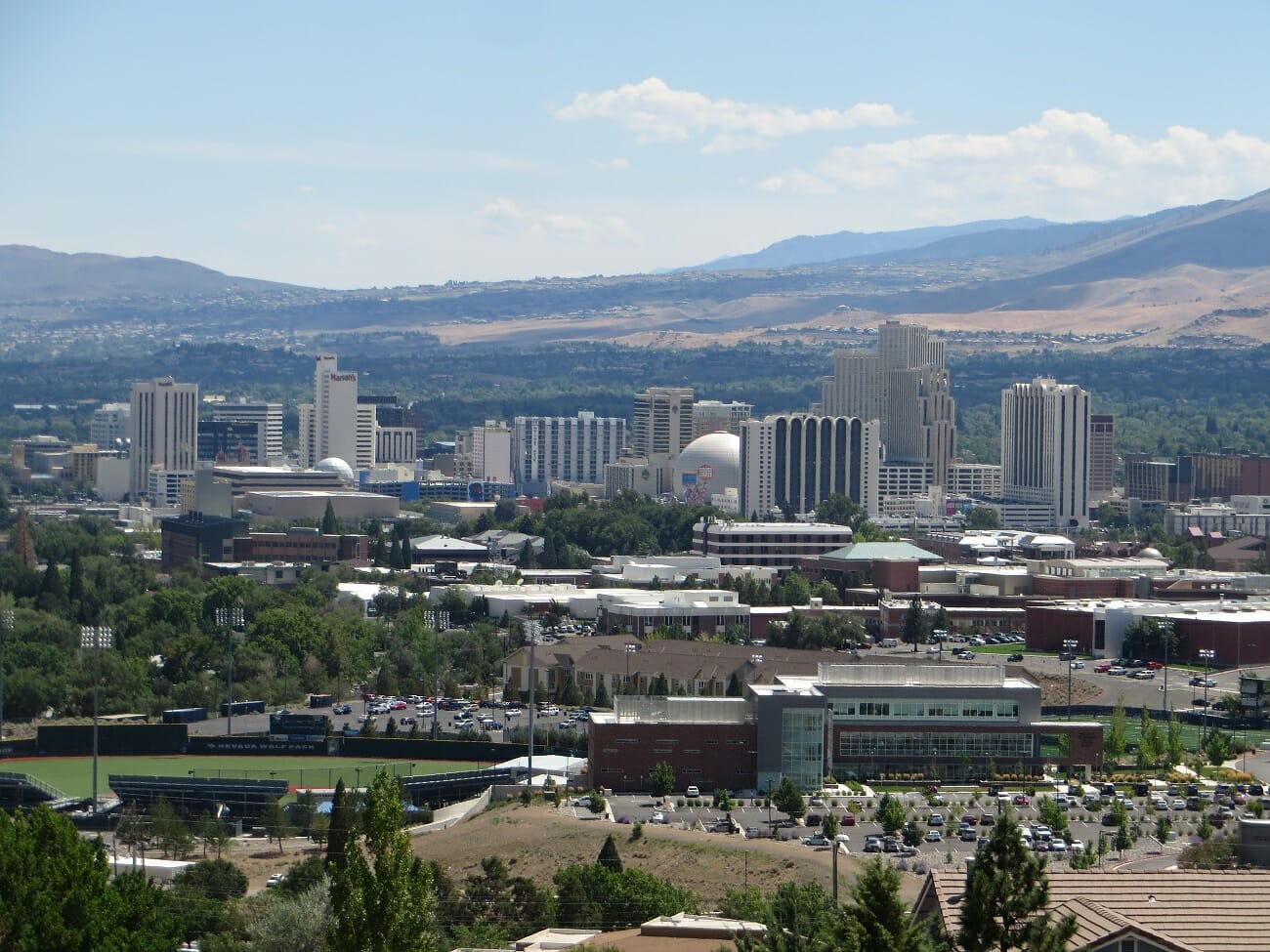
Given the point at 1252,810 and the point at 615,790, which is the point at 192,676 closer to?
the point at 615,790

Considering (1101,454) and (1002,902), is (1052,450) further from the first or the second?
(1002,902)

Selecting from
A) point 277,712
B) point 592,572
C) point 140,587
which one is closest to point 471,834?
point 277,712

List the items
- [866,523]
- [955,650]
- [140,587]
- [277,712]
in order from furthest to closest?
1. [866,523]
2. [140,587]
3. [955,650]
4. [277,712]

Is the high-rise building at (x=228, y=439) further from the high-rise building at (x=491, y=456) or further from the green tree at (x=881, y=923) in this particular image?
the green tree at (x=881, y=923)

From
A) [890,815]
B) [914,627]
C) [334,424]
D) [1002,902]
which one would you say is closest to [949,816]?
[890,815]

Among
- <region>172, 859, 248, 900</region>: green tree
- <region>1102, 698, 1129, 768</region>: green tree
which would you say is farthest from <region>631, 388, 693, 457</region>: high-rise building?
<region>172, 859, 248, 900</region>: green tree
